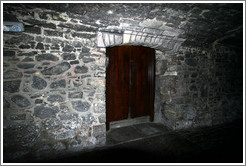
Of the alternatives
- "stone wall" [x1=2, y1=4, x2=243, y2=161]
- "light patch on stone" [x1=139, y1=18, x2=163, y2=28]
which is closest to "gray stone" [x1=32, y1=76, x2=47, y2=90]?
"stone wall" [x1=2, y1=4, x2=243, y2=161]

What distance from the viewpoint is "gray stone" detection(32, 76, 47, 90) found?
2.29m

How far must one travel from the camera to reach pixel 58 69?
7.93 feet

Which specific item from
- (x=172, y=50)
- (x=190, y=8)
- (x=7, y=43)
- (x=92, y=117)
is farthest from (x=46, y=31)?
(x=172, y=50)

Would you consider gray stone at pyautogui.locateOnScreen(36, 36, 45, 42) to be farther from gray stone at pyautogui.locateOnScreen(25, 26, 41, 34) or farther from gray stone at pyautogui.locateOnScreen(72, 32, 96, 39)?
gray stone at pyautogui.locateOnScreen(72, 32, 96, 39)

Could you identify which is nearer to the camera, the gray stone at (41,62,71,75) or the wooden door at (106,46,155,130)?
the gray stone at (41,62,71,75)

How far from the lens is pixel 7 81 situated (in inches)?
84.7

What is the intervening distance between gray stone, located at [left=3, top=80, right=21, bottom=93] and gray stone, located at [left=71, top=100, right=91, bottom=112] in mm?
946

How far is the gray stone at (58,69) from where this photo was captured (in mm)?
2355

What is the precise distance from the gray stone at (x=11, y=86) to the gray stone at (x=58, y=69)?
44 centimetres

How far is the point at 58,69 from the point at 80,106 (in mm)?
831

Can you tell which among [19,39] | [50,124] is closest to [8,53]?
[19,39]

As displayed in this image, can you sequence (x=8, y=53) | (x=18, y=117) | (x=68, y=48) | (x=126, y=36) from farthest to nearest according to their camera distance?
1. (x=126, y=36)
2. (x=68, y=48)
3. (x=18, y=117)
4. (x=8, y=53)

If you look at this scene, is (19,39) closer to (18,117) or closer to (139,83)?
(18,117)

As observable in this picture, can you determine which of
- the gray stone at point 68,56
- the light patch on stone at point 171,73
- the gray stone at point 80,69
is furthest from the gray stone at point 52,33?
the light patch on stone at point 171,73
